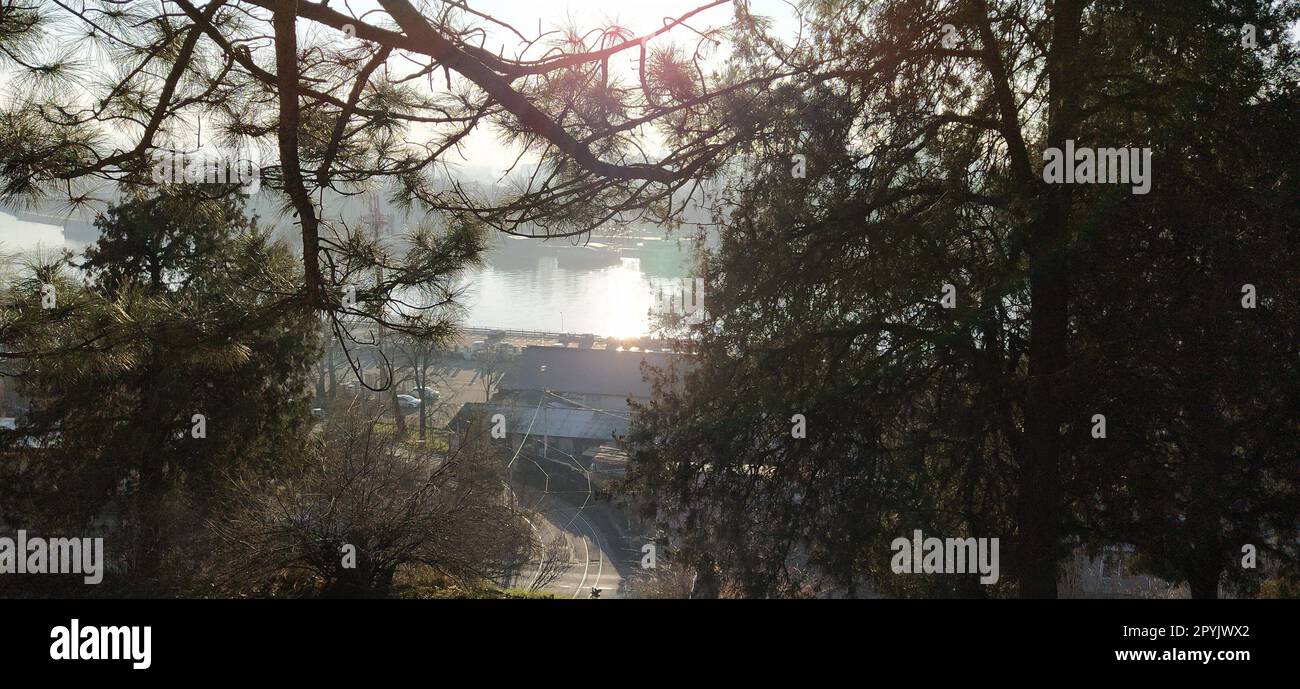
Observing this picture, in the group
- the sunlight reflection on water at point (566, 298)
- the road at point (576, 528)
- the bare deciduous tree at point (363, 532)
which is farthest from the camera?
the sunlight reflection on water at point (566, 298)

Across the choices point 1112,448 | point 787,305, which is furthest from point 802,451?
point 1112,448

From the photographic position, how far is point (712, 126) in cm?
392

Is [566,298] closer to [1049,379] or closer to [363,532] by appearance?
[363,532]

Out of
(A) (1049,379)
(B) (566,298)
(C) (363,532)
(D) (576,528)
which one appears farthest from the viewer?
(B) (566,298)

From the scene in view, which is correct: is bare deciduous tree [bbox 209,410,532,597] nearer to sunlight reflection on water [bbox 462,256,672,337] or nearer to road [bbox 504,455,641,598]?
road [bbox 504,455,641,598]

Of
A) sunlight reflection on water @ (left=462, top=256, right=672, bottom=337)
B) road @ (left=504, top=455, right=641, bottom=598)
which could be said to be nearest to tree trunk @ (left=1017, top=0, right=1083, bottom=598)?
road @ (left=504, top=455, right=641, bottom=598)

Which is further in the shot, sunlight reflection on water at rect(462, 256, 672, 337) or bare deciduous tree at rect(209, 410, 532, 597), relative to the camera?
sunlight reflection on water at rect(462, 256, 672, 337)

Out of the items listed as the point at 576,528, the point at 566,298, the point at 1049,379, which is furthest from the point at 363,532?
the point at 566,298

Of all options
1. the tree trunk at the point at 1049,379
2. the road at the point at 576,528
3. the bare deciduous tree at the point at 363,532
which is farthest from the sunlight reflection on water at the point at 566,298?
the tree trunk at the point at 1049,379

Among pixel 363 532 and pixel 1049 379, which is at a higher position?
pixel 1049 379

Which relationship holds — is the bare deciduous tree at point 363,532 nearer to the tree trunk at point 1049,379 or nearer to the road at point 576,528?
the tree trunk at point 1049,379

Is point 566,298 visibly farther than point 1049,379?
Yes

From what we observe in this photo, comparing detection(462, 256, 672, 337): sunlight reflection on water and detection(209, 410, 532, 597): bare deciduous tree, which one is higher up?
detection(462, 256, 672, 337): sunlight reflection on water
